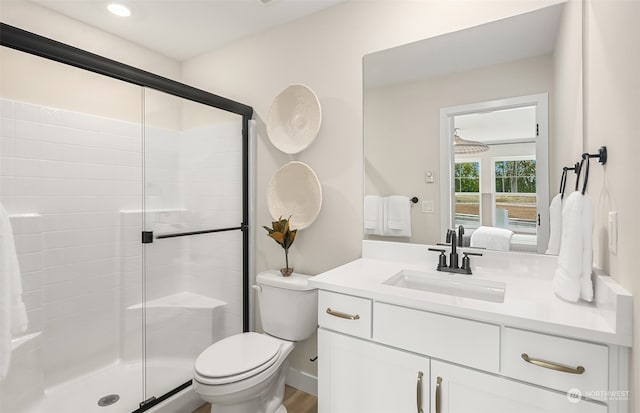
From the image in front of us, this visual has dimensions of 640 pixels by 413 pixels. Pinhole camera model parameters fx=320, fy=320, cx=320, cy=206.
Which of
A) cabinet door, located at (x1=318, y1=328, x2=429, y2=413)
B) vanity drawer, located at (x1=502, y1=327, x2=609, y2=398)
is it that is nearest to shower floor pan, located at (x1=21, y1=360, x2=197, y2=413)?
cabinet door, located at (x1=318, y1=328, x2=429, y2=413)

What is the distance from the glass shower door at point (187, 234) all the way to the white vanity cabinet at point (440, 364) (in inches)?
41.4

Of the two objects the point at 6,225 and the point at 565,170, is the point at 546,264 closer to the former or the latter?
the point at 565,170

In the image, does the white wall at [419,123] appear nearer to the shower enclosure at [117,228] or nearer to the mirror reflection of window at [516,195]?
the mirror reflection of window at [516,195]

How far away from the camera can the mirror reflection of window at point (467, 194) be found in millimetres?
1565

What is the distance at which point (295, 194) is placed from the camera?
2.16 m

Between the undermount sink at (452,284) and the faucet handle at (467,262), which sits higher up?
the faucet handle at (467,262)

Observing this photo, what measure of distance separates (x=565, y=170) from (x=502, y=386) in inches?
36.4

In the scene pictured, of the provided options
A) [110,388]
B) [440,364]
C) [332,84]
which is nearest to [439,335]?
[440,364]

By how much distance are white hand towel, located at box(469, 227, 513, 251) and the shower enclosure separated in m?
1.52

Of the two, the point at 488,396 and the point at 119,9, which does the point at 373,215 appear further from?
the point at 119,9

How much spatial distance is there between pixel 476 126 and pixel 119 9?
91.0 inches

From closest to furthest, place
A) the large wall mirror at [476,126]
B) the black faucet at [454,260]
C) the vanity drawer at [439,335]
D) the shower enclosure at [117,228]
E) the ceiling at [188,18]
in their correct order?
the vanity drawer at [439,335] < the large wall mirror at [476,126] < the black faucet at [454,260] < the shower enclosure at [117,228] < the ceiling at [188,18]

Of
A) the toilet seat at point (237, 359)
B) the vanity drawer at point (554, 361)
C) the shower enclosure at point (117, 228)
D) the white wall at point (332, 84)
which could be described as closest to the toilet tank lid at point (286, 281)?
the white wall at point (332, 84)

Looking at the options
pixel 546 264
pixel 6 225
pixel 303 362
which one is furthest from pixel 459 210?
pixel 6 225
